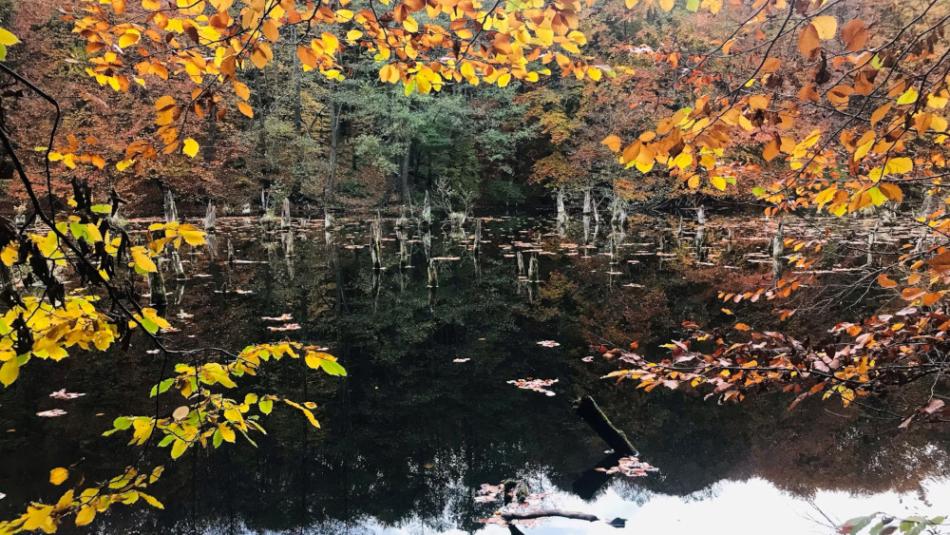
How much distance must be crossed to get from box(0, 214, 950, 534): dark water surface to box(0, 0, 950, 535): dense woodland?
0.14 feet

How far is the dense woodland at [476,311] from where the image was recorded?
2109mm

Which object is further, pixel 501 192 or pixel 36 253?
pixel 501 192

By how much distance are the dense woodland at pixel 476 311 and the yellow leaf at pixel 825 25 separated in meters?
0.03

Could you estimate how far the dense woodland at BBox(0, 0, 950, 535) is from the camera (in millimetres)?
2109

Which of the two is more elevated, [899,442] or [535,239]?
[535,239]

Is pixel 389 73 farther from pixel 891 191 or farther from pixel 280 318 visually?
pixel 280 318

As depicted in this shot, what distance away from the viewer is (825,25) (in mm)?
1647

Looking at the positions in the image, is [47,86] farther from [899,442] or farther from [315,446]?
[899,442]

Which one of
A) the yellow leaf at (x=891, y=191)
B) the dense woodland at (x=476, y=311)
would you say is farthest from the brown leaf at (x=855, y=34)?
the yellow leaf at (x=891, y=191)

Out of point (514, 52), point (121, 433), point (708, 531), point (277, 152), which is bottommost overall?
point (708, 531)

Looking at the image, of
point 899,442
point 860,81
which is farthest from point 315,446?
point 899,442

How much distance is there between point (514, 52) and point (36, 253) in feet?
7.40

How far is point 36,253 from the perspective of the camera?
1341mm

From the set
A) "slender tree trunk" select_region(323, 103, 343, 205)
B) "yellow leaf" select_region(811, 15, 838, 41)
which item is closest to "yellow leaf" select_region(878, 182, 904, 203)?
"yellow leaf" select_region(811, 15, 838, 41)
